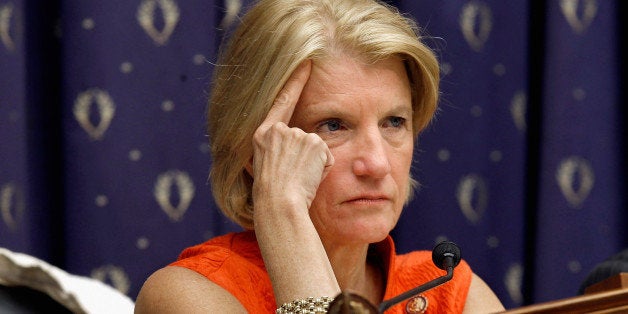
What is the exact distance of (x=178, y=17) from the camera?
2.01m

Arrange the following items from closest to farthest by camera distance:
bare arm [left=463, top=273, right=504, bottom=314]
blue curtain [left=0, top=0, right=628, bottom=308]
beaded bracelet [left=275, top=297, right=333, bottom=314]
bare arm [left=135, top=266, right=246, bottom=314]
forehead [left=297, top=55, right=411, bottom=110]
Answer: beaded bracelet [left=275, top=297, right=333, bottom=314]
bare arm [left=135, top=266, right=246, bottom=314]
forehead [left=297, top=55, right=411, bottom=110]
bare arm [left=463, top=273, right=504, bottom=314]
blue curtain [left=0, top=0, right=628, bottom=308]

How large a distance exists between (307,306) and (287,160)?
282mm

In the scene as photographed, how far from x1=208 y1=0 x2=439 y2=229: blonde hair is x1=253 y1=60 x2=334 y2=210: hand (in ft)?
0.14

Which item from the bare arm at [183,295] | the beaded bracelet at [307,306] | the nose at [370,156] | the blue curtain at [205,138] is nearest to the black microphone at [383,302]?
the beaded bracelet at [307,306]

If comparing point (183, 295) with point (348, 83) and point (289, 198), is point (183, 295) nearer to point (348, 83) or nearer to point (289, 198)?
point (289, 198)

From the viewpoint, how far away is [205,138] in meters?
2.02

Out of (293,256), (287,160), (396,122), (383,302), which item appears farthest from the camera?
(396,122)

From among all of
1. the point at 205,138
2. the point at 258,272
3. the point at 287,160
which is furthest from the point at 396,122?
the point at 205,138

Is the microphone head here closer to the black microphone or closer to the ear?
the black microphone

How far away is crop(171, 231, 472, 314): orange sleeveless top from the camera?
4.81ft

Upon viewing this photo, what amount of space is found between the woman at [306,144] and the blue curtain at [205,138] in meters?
0.42

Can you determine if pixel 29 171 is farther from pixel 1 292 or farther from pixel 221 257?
pixel 1 292

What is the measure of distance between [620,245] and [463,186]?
394 mm

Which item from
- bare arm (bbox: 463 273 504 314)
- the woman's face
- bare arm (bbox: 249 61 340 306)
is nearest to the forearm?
bare arm (bbox: 249 61 340 306)
